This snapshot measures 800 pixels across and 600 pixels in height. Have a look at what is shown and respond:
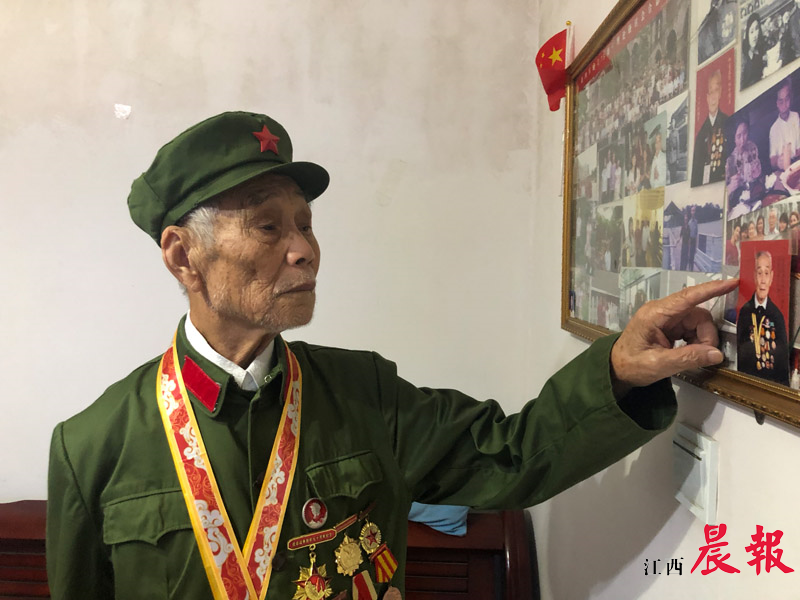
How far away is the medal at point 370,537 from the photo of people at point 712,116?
71cm

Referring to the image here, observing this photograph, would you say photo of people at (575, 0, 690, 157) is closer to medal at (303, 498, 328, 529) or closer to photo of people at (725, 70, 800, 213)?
photo of people at (725, 70, 800, 213)

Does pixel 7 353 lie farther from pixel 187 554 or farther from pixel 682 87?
pixel 682 87

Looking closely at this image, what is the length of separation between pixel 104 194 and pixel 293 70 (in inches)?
28.4

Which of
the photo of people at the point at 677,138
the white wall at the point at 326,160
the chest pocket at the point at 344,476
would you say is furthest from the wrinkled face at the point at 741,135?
the white wall at the point at 326,160

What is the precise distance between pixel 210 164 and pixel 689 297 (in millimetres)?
698

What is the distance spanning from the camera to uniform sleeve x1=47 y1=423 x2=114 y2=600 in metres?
0.80

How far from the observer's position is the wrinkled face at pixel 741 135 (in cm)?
54

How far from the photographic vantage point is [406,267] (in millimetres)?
1584

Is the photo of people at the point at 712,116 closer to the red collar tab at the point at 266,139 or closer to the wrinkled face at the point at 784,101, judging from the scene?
the wrinkled face at the point at 784,101

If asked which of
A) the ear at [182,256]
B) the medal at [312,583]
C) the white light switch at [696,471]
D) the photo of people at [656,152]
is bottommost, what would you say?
the medal at [312,583]

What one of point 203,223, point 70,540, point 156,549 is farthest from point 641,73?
point 70,540

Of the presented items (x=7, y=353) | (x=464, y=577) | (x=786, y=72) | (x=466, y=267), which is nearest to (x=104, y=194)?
(x=7, y=353)

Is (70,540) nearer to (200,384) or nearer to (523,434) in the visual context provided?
(200,384)

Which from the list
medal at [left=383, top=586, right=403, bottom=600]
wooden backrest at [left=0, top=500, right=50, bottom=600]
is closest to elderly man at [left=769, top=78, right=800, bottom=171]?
medal at [left=383, top=586, right=403, bottom=600]
